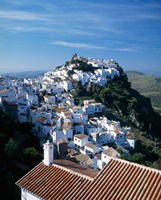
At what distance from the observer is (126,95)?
287 ft

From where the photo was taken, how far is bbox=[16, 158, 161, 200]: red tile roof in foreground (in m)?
9.71

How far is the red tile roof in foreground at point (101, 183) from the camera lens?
9710mm

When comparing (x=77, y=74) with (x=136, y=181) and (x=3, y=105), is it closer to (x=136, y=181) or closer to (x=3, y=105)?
(x=3, y=105)

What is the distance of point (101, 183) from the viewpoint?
10.4m

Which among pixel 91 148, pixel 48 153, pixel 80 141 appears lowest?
pixel 91 148

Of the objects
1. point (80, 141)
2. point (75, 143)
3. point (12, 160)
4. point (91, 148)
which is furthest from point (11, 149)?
point (75, 143)

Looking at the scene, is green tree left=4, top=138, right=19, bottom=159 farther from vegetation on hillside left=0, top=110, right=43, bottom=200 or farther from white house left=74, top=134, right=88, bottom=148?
white house left=74, top=134, right=88, bottom=148

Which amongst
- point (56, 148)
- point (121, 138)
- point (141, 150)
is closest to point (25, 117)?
point (56, 148)

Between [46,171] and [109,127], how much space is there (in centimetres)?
5075

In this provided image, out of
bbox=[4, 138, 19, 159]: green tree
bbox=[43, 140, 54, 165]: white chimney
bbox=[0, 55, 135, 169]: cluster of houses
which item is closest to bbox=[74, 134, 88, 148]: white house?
bbox=[0, 55, 135, 169]: cluster of houses

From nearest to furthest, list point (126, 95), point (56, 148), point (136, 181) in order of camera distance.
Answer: point (136, 181) → point (56, 148) → point (126, 95)

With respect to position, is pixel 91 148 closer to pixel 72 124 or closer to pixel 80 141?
pixel 80 141

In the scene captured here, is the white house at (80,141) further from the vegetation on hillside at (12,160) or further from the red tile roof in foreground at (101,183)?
the red tile roof in foreground at (101,183)

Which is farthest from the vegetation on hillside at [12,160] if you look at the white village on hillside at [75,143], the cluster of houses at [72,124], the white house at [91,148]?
the white house at [91,148]
